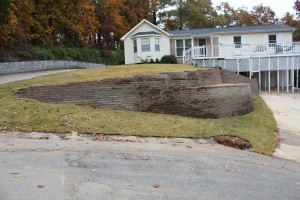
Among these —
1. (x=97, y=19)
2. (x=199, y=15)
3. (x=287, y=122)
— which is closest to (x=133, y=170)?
(x=287, y=122)

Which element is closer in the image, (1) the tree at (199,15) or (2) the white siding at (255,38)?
(2) the white siding at (255,38)

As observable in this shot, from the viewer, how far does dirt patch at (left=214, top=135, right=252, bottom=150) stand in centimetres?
1123

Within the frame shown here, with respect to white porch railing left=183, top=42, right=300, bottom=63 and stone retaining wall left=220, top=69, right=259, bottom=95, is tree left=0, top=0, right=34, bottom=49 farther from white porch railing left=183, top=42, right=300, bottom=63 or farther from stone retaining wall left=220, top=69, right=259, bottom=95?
stone retaining wall left=220, top=69, right=259, bottom=95

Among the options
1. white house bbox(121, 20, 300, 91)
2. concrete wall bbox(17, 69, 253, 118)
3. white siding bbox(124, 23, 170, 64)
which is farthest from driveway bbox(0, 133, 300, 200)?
white siding bbox(124, 23, 170, 64)

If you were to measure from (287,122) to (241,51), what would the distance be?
13099 mm

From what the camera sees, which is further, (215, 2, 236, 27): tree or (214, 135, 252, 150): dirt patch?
(215, 2, 236, 27): tree

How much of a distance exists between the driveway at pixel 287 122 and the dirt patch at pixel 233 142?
0.91 metres

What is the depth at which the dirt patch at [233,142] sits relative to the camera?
11.2m

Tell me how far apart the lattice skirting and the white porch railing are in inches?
12.2

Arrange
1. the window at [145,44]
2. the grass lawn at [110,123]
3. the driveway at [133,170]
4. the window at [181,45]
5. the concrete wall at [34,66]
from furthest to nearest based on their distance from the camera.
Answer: the window at [181,45] → the window at [145,44] → the concrete wall at [34,66] → the grass lawn at [110,123] → the driveway at [133,170]

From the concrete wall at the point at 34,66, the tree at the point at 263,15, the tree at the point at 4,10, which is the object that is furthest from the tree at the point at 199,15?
the tree at the point at 4,10

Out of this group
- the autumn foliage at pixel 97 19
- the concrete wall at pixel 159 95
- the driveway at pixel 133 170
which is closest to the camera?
the driveway at pixel 133 170

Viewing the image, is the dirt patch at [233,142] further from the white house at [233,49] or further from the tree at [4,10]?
the white house at [233,49]

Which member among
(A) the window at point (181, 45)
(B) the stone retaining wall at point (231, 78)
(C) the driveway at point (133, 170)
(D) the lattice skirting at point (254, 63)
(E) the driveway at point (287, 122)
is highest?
(A) the window at point (181, 45)
